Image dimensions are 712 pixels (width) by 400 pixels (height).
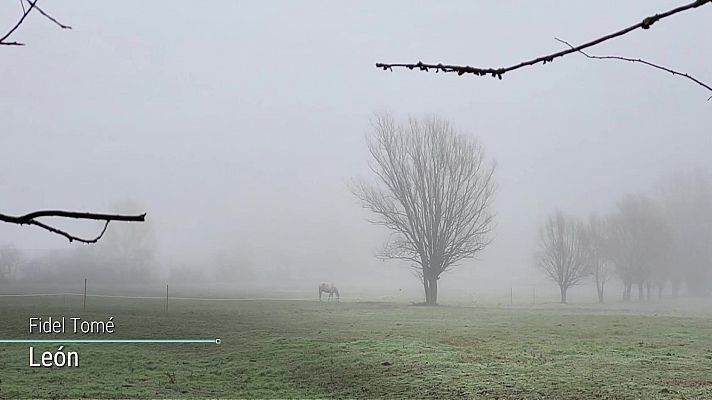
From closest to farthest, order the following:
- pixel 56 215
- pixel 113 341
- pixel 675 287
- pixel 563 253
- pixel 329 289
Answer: pixel 56 215, pixel 113 341, pixel 329 289, pixel 563 253, pixel 675 287

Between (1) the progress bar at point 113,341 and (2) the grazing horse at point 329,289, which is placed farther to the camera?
(2) the grazing horse at point 329,289

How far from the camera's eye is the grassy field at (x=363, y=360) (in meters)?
5.41

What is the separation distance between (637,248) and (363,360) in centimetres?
2087

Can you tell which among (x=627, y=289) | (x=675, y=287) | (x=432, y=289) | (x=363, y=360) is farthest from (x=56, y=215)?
(x=675, y=287)

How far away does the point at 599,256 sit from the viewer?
24188mm

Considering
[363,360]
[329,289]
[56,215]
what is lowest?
[363,360]

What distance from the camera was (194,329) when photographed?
29.9 ft

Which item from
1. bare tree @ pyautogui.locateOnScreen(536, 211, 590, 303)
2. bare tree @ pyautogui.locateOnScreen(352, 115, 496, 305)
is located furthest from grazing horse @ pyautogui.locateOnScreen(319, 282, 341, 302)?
bare tree @ pyautogui.locateOnScreen(536, 211, 590, 303)

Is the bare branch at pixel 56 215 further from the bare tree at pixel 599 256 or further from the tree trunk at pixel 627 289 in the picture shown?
the tree trunk at pixel 627 289

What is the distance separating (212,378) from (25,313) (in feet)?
16.8

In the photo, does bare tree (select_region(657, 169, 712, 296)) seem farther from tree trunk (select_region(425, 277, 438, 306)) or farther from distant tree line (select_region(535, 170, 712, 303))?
tree trunk (select_region(425, 277, 438, 306))

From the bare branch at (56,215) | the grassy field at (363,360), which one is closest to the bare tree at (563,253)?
the grassy field at (363,360)

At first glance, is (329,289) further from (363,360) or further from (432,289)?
(363,360)

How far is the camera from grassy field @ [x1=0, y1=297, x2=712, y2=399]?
5.41 m
